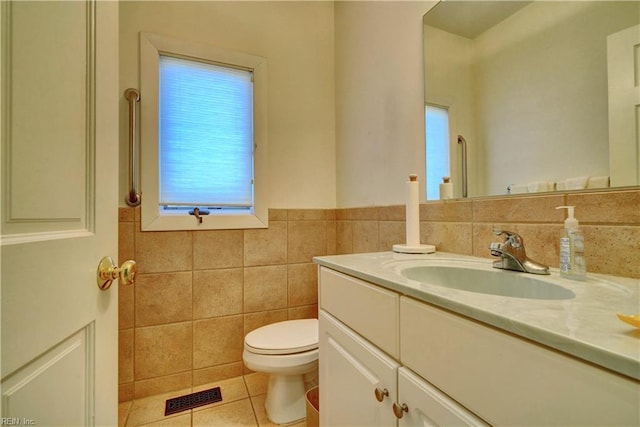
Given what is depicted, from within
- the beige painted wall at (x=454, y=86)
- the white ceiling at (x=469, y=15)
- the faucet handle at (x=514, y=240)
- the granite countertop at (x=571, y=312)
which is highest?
the white ceiling at (x=469, y=15)

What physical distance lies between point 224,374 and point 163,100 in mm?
1633

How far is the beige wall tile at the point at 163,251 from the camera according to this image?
1.46m

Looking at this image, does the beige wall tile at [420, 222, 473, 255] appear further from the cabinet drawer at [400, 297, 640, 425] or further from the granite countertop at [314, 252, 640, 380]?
the cabinet drawer at [400, 297, 640, 425]

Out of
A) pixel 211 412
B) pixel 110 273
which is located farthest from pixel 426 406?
pixel 211 412

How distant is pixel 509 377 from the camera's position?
0.41 metres

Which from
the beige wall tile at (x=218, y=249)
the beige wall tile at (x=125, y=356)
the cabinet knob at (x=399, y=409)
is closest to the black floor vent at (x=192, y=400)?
the beige wall tile at (x=125, y=356)

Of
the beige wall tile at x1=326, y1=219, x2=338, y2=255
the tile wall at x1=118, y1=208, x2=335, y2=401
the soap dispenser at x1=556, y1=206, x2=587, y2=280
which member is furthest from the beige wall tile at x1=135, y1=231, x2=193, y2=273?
the soap dispenser at x1=556, y1=206, x2=587, y2=280

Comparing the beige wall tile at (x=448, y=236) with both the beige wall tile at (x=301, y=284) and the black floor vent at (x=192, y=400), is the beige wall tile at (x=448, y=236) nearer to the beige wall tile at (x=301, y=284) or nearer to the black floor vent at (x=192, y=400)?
the beige wall tile at (x=301, y=284)

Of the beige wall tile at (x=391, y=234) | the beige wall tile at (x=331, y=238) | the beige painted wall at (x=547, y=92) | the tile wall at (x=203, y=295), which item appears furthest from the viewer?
the beige wall tile at (x=331, y=238)

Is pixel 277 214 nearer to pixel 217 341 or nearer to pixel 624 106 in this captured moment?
pixel 217 341

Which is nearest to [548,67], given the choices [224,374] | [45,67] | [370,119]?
[370,119]

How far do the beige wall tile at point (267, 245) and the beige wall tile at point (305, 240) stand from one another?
4 centimetres

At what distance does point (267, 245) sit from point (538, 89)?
4.83 ft

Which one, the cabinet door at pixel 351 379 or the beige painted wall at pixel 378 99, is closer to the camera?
the cabinet door at pixel 351 379
